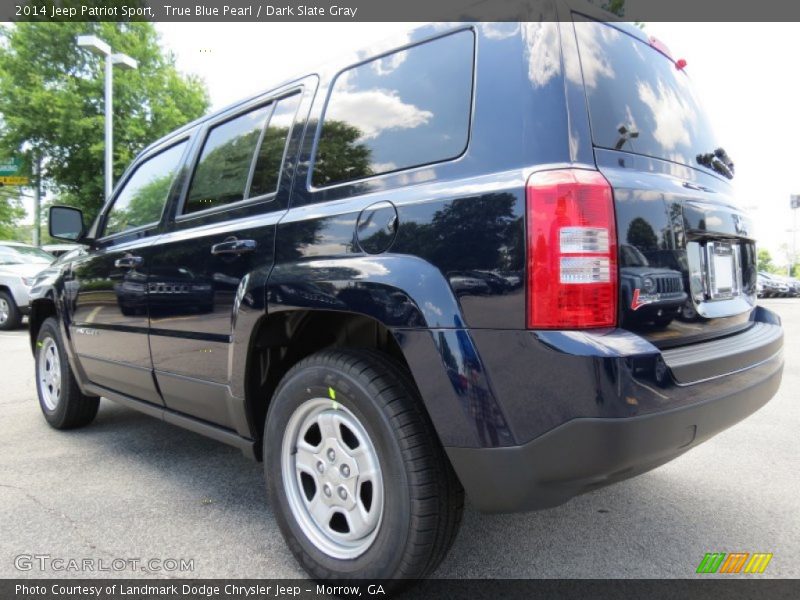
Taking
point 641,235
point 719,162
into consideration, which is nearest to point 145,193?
point 641,235

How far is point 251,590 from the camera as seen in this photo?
79.4 inches

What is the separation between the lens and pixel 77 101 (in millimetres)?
20625

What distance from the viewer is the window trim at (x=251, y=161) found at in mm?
2401

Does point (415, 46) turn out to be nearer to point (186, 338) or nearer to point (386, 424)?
point (386, 424)

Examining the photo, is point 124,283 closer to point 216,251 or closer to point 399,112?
point 216,251

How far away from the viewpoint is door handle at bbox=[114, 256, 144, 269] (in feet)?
9.89

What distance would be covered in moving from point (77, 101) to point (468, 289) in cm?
2346

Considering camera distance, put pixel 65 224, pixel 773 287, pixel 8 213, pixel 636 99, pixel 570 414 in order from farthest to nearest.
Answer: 1. pixel 773 287
2. pixel 8 213
3. pixel 65 224
4. pixel 636 99
5. pixel 570 414

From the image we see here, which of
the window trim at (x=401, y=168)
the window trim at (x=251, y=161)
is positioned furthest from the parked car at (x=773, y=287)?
the window trim at (x=401, y=168)

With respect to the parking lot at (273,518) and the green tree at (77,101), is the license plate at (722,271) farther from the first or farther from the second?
the green tree at (77,101)

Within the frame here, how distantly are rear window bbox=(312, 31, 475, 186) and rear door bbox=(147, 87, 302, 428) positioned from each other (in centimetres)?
28

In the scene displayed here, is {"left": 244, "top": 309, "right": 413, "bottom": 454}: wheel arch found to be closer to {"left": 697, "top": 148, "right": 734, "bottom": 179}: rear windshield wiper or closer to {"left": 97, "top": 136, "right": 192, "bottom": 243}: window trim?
{"left": 97, "top": 136, "right": 192, "bottom": 243}: window trim

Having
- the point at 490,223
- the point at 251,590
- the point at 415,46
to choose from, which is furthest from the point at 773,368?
the point at 251,590

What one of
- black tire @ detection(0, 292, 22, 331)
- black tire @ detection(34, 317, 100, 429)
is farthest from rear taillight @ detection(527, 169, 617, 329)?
black tire @ detection(0, 292, 22, 331)
